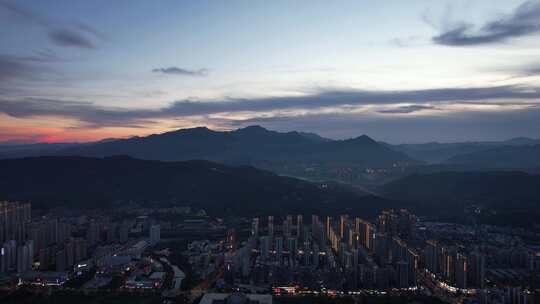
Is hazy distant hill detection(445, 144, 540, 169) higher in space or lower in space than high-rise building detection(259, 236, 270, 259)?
higher

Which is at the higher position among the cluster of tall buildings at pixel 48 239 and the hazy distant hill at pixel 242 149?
the hazy distant hill at pixel 242 149

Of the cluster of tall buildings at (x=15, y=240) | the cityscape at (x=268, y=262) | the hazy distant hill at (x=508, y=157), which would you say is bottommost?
the cityscape at (x=268, y=262)

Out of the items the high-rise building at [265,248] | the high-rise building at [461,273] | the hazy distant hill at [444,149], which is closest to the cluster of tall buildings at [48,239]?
the high-rise building at [265,248]

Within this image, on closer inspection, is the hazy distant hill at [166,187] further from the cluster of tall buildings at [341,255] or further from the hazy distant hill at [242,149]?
the hazy distant hill at [242,149]

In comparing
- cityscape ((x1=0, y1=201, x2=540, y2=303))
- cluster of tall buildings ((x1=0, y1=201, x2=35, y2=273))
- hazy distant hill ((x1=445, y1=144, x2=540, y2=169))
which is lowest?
cityscape ((x1=0, y1=201, x2=540, y2=303))

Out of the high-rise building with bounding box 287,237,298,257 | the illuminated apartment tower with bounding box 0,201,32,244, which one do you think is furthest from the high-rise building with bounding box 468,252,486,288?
the illuminated apartment tower with bounding box 0,201,32,244

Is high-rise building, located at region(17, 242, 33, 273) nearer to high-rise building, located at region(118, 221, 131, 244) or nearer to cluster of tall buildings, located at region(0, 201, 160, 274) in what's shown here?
cluster of tall buildings, located at region(0, 201, 160, 274)

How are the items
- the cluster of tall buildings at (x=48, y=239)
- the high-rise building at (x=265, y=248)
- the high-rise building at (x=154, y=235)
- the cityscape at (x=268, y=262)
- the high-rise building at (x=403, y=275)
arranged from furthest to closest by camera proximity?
the high-rise building at (x=154, y=235) < the high-rise building at (x=265, y=248) < the cluster of tall buildings at (x=48, y=239) < the high-rise building at (x=403, y=275) < the cityscape at (x=268, y=262)

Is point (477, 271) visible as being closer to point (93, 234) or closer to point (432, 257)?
point (432, 257)
